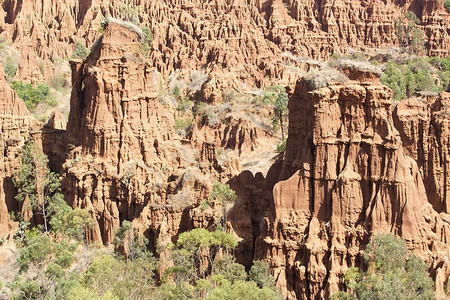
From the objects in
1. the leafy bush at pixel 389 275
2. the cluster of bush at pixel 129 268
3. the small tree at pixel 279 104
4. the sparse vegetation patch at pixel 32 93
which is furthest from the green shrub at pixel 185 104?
the leafy bush at pixel 389 275

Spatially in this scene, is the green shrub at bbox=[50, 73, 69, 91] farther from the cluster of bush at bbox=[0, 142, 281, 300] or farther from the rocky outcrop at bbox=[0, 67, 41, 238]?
the cluster of bush at bbox=[0, 142, 281, 300]

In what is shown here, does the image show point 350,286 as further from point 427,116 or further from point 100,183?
point 100,183

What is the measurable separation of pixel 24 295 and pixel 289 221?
43.9 feet

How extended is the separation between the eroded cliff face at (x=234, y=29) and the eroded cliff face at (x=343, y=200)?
188ft

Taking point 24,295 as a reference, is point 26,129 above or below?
above

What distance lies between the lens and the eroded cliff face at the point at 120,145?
128 ft

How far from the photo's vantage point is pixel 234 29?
9294cm

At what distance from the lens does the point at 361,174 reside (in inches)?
1133

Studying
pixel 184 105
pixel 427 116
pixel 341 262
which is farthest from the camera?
pixel 184 105

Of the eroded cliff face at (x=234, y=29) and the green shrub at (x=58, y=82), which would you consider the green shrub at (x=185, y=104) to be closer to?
the eroded cliff face at (x=234, y=29)

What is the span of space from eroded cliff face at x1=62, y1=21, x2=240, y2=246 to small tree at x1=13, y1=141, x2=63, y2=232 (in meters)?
1.34

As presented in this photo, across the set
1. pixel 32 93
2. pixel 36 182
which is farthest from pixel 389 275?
pixel 32 93

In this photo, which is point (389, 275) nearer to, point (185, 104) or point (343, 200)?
point (343, 200)

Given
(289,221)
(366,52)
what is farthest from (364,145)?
(366,52)
